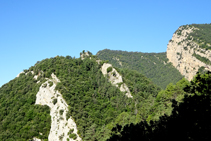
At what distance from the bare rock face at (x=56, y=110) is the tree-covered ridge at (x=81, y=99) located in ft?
8.12

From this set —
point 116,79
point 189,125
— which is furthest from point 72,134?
point 189,125

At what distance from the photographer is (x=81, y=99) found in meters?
109

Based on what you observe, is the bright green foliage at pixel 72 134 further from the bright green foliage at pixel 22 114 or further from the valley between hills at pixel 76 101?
the bright green foliage at pixel 22 114

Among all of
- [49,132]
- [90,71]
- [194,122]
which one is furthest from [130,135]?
[90,71]

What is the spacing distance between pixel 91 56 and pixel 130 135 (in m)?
140

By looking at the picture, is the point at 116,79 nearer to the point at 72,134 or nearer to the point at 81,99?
A: the point at 81,99

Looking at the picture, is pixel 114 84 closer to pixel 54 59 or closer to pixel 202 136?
pixel 54 59

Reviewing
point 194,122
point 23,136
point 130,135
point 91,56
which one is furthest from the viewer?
point 91,56

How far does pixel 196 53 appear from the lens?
636 feet

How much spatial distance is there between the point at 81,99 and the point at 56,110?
13948mm

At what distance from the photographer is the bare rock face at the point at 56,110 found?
9225cm

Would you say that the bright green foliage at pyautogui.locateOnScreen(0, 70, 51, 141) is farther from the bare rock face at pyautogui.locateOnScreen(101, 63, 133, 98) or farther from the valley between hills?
the bare rock face at pyautogui.locateOnScreen(101, 63, 133, 98)

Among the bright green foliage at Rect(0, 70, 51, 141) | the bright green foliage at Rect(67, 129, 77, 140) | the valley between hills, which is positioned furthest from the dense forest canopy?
the bright green foliage at Rect(0, 70, 51, 141)

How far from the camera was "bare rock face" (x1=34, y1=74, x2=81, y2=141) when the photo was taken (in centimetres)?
9225
